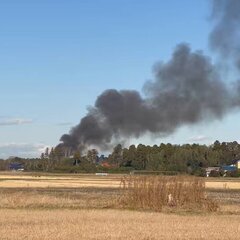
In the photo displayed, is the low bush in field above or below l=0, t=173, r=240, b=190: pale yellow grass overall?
below

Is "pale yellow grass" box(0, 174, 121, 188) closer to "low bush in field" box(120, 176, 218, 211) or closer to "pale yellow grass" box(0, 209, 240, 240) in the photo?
"low bush in field" box(120, 176, 218, 211)

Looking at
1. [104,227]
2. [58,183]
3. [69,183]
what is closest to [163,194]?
[104,227]

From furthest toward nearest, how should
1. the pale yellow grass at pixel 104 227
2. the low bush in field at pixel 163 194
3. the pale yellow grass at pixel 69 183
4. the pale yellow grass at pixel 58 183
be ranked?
the pale yellow grass at pixel 69 183, the pale yellow grass at pixel 58 183, the low bush in field at pixel 163 194, the pale yellow grass at pixel 104 227

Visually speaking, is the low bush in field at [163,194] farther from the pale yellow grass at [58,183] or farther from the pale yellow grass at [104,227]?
the pale yellow grass at [58,183]

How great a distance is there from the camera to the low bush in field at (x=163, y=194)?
1462 inches

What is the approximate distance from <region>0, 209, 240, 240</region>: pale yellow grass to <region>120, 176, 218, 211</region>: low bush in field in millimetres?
7565

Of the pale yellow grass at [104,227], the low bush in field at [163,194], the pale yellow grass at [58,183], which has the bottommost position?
the pale yellow grass at [104,227]

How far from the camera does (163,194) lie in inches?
1473

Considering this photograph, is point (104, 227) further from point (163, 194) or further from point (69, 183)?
point (69, 183)

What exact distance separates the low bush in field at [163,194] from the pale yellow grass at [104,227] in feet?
24.8

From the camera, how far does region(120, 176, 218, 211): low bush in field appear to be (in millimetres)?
37125

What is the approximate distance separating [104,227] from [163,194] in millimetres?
14687

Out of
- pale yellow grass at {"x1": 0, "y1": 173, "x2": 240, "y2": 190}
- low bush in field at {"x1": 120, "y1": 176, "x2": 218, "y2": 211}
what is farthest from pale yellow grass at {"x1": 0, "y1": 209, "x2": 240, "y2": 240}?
pale yellow grass at {"x1": 0, "y1": 173, "x2": 240, "y2": 190}

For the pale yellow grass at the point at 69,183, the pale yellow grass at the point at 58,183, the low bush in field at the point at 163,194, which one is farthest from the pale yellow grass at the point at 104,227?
the pale yellow grass at the point at 69,183
